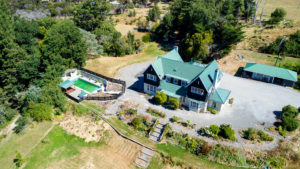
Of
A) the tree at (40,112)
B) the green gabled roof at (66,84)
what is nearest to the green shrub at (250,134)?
the tree at (40,112)

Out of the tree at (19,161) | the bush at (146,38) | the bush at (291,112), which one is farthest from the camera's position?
the bush at (146,38)

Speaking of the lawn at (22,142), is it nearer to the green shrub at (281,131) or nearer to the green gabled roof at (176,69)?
the green gabled roof at (176,69)

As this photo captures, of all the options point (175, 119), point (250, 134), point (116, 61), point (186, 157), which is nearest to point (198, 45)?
point (116, 61)

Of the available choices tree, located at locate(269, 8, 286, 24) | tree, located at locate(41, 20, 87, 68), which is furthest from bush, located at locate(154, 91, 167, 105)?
tree, located at locate(269, 8, 286, 24)

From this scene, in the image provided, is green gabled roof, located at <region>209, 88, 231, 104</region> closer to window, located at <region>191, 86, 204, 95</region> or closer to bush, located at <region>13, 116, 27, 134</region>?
window, located at <region>191, 86, 204, 95</region>

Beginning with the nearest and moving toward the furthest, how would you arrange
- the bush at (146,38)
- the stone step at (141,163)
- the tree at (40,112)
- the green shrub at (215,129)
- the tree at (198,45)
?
the stone step at (141,163)
the green shrub at (215,129)
the tree at (40,112)
the tree at (198,45)
the bush at (146,38)

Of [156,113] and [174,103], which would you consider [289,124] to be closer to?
[174,103]

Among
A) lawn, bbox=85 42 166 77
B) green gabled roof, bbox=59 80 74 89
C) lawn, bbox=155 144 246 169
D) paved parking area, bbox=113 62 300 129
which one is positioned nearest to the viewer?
lawn, bbox=155 144 246 169
